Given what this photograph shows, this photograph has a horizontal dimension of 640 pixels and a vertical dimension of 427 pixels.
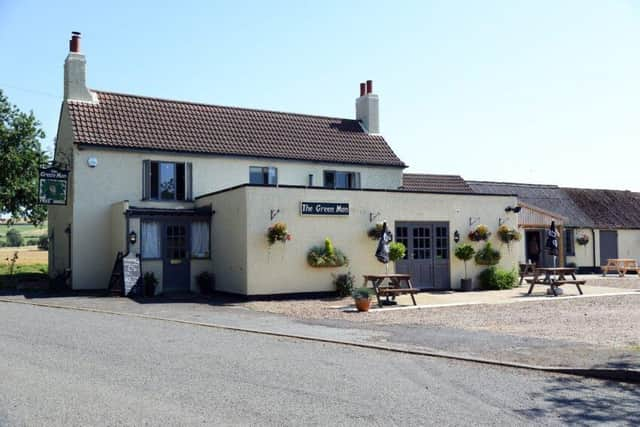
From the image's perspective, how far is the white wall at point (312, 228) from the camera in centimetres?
1834

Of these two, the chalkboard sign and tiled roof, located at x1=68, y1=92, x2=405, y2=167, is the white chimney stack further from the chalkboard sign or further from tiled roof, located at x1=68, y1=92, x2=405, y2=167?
the chalkboard sign

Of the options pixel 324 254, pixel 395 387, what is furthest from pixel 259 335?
pixel 324 254

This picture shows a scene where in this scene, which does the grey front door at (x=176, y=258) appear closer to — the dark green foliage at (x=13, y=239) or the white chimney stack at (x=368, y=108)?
the white chimney stack at (x=368, y=108)

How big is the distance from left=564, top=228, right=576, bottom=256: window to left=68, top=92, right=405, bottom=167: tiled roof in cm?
1069

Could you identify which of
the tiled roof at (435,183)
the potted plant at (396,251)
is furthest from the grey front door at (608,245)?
the potted plant at (396,251)

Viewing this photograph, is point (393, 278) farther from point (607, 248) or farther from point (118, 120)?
point (607, 248)

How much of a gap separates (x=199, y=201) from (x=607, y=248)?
21840 millimetres

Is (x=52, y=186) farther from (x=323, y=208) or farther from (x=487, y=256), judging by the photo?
(x=487, y=256)

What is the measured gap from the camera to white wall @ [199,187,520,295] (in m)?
18.3

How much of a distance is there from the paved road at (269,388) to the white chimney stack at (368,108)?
60.5 ft

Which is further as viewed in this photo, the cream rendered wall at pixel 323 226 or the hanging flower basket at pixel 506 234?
the hanging flower basket at pixel 506 234

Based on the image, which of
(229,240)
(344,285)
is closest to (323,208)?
(344,285)

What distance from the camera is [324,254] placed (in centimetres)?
1897

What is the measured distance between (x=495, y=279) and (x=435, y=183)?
927 cm
